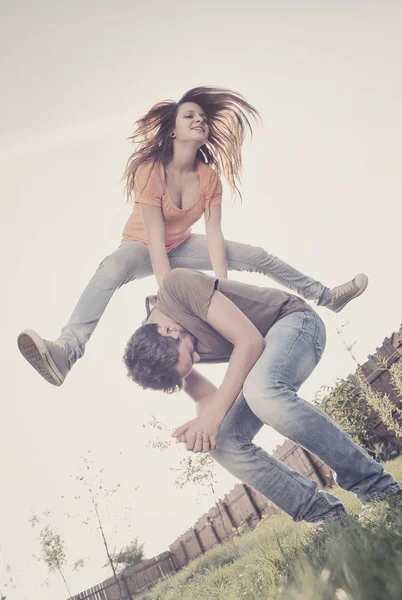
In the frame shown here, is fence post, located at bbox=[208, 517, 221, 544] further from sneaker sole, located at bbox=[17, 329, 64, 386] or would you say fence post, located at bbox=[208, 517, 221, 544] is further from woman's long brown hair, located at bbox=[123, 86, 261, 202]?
sneaker sole, located at bbox=[17, 329, 64, 386]

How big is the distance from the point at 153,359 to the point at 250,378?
57 centimetres

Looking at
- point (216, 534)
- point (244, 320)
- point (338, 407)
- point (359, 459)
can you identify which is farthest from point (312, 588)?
point (216, 534)

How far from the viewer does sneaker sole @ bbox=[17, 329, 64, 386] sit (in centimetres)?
251

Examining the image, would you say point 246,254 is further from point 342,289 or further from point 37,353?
point 37,353

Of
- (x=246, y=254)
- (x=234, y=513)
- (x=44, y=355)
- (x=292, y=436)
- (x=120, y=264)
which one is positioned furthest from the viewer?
(x=234, y=513)

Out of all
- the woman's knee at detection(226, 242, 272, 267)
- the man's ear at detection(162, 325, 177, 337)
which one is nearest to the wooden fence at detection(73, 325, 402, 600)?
the woman's knee at detection(226, 242, 272, 267)

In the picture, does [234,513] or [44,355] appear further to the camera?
[234,513]

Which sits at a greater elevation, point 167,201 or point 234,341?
point 167,201

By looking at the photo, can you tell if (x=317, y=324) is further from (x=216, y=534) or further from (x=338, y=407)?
(x=216, y=534)

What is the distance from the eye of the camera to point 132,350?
Answer: 2.43 m

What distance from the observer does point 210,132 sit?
11.7ft

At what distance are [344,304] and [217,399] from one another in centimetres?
189

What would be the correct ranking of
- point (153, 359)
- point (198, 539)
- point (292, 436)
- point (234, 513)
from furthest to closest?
point (198, 539)
point (234, 513)
point (153, 359)
point (292, 436)

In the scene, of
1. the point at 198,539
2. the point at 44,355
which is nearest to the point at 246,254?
the point at 44,355
